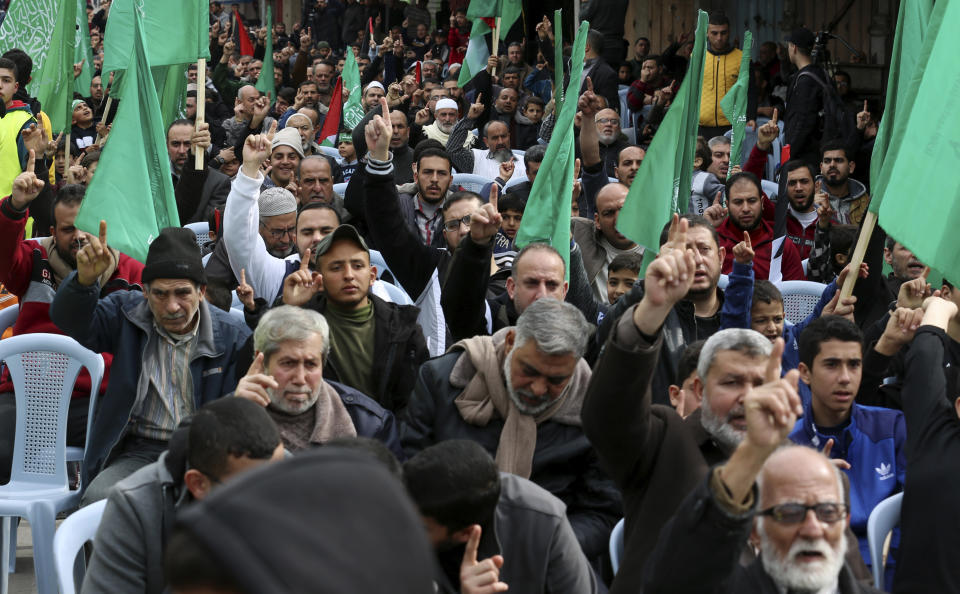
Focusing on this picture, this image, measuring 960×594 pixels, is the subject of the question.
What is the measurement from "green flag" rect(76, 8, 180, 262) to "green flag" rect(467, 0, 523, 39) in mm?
6155

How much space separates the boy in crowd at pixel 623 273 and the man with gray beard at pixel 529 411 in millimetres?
1674

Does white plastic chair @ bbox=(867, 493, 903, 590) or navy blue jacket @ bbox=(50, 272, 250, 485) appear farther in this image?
navy blue jacket @ bbox=(50, 272, 250, 485)

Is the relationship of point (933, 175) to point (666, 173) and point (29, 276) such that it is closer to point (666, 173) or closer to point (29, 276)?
point (666, 173)

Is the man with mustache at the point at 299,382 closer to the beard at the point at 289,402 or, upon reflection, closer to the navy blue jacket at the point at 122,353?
the beard at the point at 289,402

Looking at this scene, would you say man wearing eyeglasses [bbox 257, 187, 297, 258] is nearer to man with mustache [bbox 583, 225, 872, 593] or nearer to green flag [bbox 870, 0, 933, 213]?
green flag [bbox 870, 0, 933, 213]

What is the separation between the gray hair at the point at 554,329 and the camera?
394 cm

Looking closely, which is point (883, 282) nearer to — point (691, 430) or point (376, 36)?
point (691, 430)

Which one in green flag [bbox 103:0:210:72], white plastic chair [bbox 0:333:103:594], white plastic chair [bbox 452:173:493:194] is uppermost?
green flag [bbox 103:0:210:72]

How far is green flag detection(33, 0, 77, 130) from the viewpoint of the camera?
8.56 meters

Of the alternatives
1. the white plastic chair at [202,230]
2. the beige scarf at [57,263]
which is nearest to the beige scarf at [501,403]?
the beige scarf at [57,263]

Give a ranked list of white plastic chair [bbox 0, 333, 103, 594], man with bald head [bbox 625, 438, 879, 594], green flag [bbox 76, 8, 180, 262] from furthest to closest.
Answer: green flag [bbox 76, 8, 180, 262]
white plastic chair [bbox 0, 333, 103, 594]
man with bald head [bbox 625, 438, 879, 594]

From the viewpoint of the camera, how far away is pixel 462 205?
6.36 metres

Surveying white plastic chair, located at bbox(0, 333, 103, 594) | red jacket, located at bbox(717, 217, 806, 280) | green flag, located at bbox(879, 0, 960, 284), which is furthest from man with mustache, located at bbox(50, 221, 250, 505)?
red jacket, located at bbox(717, 217, 806, 280)

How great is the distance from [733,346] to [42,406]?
3.31 metres
